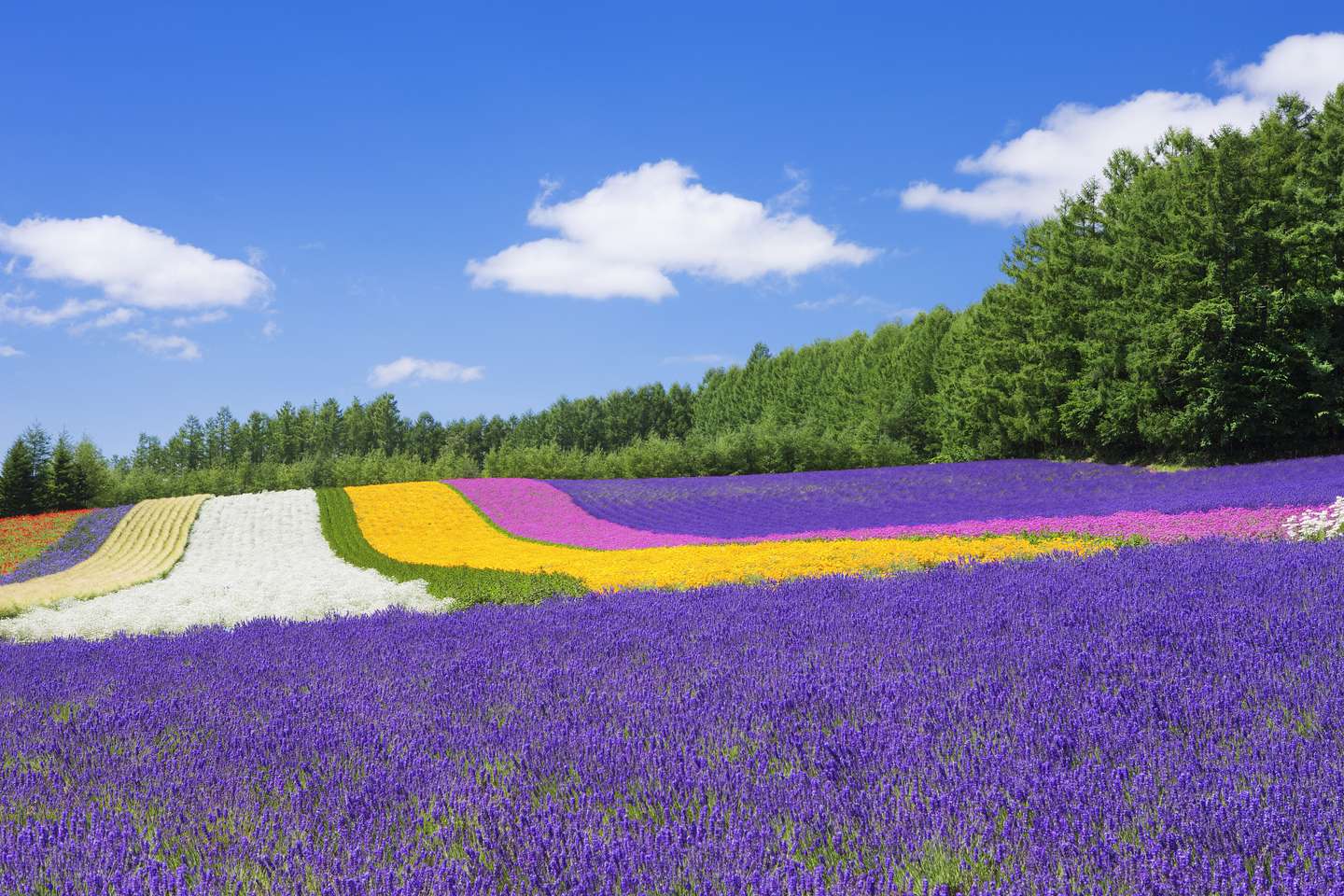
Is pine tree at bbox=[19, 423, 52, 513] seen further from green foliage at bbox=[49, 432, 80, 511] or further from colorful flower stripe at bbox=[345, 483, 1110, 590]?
colorful flower stripe at bbox=[345, 483, 1110, 590]

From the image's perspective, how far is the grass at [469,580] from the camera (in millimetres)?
10472

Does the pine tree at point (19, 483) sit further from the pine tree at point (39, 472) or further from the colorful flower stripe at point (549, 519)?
the colorful flower stripe at point (549, 519)

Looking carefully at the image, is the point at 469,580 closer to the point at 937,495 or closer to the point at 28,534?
the point at 937,495

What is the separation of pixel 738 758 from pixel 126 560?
25727 mm

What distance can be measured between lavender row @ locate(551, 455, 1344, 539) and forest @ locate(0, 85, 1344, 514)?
4.00m

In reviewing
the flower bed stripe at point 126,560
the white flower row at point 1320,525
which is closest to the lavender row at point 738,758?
the white flower row at point 1320,525

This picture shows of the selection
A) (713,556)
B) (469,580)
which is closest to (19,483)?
(469,580)

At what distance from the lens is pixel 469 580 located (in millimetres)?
13266

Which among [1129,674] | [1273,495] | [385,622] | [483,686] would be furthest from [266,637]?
[1273,495]

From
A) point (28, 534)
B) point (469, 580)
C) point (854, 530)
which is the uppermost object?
point (28, 534)

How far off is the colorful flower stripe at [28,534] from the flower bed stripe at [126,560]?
1.63 meters

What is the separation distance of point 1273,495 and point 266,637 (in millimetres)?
18095

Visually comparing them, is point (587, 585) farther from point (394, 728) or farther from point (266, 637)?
point (394, 728)

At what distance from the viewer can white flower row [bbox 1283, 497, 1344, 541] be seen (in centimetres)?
1058
